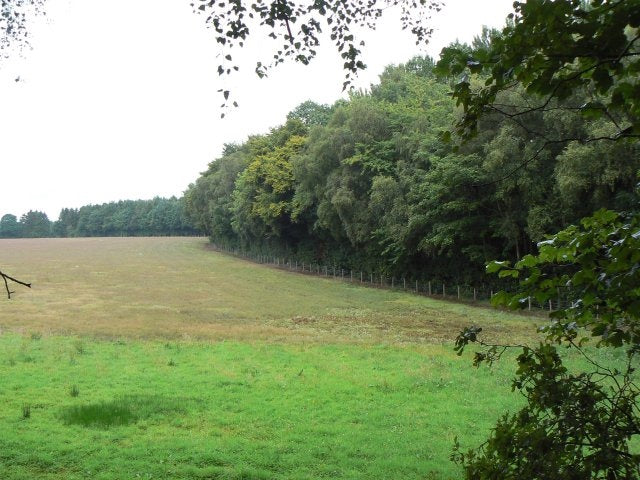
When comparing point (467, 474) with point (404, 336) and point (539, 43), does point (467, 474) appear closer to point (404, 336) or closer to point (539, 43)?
point (539, 43)

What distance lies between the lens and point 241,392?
40.2 ft

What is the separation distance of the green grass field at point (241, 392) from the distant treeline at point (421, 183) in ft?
19.7

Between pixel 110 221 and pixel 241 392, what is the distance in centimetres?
14229

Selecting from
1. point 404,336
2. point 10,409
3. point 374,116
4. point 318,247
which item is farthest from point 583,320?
point 318,247

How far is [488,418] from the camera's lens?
33.9ft

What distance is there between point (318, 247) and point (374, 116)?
63.9ft

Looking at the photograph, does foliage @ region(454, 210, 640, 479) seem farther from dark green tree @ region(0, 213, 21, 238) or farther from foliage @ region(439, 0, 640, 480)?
dark green tree @ region(0, 213, 21, 238)

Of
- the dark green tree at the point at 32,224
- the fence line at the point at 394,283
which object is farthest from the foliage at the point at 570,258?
the dark green tree at the point at 32,224

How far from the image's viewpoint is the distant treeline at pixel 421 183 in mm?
23906

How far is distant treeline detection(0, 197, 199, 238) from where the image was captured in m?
134

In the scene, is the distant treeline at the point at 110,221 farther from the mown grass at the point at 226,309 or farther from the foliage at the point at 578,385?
the foliage at the point at 578,385

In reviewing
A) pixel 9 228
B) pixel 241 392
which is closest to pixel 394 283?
pixel 241 392

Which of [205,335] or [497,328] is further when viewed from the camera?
[497,328]

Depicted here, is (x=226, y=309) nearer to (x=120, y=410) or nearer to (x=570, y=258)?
(x=120, y=410)
